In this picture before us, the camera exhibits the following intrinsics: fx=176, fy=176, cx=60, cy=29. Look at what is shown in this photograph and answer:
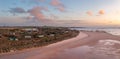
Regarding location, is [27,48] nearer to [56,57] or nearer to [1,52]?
[1,52]

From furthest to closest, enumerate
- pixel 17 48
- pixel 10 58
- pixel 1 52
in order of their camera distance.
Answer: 1. pixel 17 48
2. pixel 1 52
3. pixel 10 58

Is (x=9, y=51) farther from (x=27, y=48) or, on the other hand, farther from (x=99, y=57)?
(x=99, y=57)

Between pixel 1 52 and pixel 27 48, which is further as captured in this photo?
pixel 27 48

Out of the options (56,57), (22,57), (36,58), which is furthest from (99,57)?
(22,57)

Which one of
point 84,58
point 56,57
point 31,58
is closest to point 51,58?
point 56,57

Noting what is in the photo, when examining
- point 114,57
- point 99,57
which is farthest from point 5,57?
point 114,57

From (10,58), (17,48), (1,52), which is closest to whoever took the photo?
(10,58)

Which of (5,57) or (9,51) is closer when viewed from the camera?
(5,57)

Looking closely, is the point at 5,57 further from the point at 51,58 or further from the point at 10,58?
the point at 51,58
